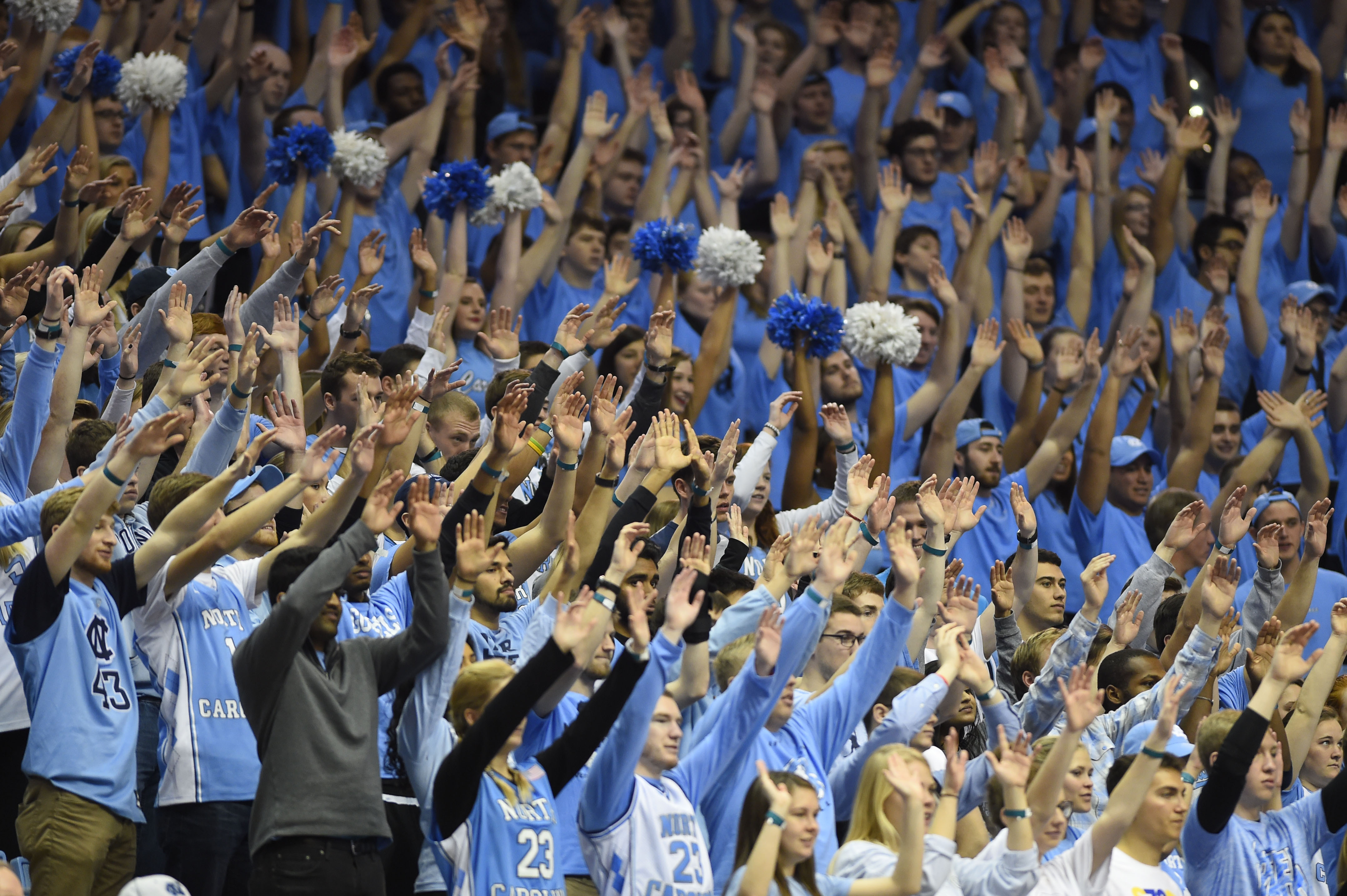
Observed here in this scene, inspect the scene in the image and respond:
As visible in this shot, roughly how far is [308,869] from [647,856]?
0.86m

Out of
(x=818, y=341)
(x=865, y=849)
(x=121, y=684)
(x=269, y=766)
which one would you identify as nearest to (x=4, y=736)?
(x=121, y=684)

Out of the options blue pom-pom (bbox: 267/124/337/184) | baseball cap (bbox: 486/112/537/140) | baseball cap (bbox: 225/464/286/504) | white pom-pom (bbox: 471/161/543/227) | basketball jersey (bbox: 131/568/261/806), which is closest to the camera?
basketball jersey (bbox: 131/568/261/806)

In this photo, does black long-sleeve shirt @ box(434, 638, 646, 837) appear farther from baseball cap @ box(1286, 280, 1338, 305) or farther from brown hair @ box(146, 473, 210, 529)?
baseball cap @ box(1286, 280, 1338, 305)

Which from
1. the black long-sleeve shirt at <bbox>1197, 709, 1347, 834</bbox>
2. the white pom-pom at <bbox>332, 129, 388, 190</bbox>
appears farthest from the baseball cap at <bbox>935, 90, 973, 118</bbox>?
the black long-sleeve shirt at <bbox>1197, 709, 1347, 834</bbox>

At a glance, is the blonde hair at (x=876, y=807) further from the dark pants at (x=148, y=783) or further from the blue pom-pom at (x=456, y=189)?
the blue pom-pom at (x=456, y=189)

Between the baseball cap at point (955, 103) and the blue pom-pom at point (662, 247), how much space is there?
3.38 meters

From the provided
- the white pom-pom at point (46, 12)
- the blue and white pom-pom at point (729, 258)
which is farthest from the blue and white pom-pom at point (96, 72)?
the blue and white pom-pom at point (729, 258)

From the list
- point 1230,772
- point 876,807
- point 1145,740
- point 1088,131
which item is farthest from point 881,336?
point 876,807

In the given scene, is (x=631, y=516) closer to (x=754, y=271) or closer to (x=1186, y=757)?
(x=1186, y=757)

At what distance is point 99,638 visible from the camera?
15.2 ft

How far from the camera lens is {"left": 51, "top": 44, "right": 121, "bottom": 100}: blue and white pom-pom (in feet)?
26.9

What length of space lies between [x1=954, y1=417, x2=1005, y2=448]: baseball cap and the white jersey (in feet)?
14.5

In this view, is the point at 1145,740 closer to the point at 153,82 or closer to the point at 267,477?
the point at 267,477

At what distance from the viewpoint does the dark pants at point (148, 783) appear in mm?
Result: 4996
